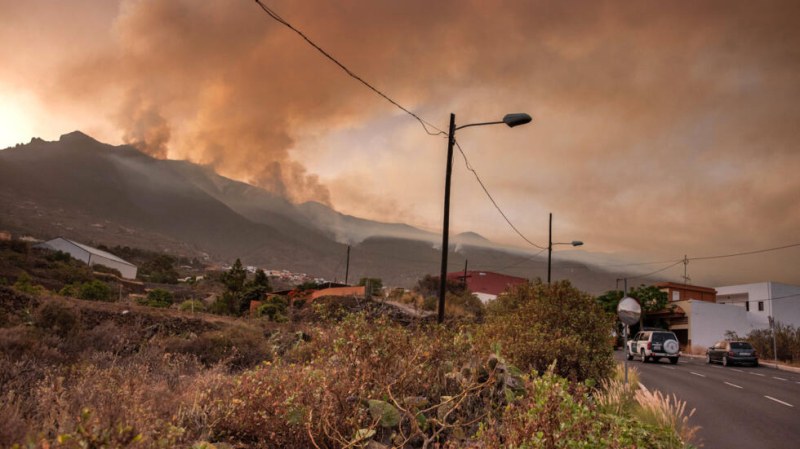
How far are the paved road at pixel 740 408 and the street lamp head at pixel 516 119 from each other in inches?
335

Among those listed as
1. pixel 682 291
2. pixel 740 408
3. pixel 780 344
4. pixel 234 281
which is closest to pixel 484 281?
pixel 682 291

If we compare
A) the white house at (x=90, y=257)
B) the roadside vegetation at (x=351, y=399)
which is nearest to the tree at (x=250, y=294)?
the roadside vegetation at (x=351, y=399)

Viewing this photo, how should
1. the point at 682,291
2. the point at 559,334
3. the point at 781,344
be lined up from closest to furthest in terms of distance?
the point at 559,334 < the point at 781,344 < the point at 682,291

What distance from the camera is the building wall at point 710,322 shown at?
5831 centimetres

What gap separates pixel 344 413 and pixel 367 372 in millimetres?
632

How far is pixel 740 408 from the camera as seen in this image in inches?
575

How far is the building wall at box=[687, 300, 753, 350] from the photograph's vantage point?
5831cm

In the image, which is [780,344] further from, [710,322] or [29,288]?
[29,288]

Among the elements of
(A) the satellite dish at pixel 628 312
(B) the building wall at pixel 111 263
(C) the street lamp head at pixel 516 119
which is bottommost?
(A) the satellite dish at pixel 628 312

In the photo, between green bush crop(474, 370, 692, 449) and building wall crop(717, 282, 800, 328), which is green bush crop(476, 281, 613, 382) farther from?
building wall crop(717, 282, 800, 328)

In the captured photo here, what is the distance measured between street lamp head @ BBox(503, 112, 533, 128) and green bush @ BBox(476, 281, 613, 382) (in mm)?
4919

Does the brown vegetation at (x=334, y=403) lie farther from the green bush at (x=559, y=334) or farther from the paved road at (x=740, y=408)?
the paved road at (x=740, y=408)

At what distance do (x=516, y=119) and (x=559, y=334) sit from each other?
6010mm

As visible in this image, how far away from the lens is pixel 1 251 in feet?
184
